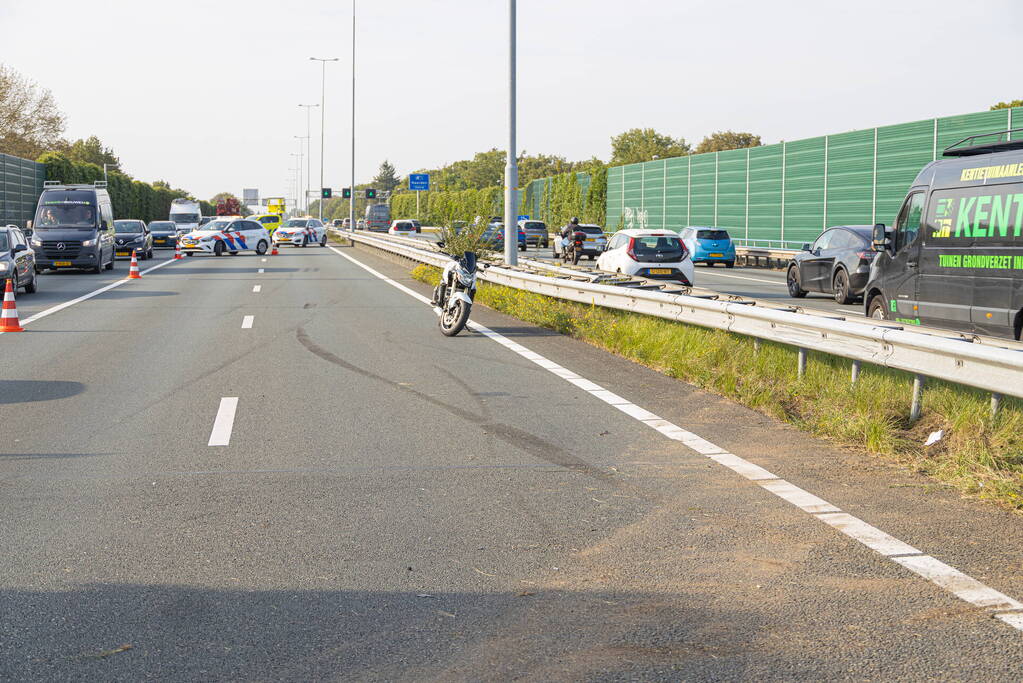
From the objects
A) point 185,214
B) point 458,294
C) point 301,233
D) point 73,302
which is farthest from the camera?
point 185,214

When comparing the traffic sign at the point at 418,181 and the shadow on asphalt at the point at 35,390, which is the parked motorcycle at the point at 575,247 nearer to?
the shadow on asphalt at the point at 35,390

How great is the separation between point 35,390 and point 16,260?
1307 cm

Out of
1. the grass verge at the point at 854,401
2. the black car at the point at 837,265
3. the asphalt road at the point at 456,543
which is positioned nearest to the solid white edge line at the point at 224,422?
the asphalt road at the point at 456,543

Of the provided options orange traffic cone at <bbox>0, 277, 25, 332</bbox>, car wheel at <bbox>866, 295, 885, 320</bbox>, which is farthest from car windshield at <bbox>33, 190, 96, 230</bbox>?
car wheel at <bbox>866, 295, 885, 320</bbox>

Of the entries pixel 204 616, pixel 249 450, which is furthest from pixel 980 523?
pixel 249 450

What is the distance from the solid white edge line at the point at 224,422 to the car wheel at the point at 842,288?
15463 millimetres

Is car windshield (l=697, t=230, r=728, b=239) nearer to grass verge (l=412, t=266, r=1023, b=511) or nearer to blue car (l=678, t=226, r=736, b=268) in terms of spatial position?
blue car (l=678, t=226, r=736, b=268)

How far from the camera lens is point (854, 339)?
351 inches

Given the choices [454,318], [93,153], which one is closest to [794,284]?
[454,318]

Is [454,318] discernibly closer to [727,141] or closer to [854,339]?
[854,339]

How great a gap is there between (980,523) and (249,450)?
469 centimetres

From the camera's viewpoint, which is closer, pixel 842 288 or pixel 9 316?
pixel 9 316

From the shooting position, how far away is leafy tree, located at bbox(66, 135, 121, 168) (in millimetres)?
164750

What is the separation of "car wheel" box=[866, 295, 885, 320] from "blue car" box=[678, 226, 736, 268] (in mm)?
28486
